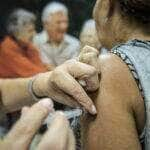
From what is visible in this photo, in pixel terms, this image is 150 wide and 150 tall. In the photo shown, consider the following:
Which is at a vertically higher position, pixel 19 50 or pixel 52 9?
pixel 52 9

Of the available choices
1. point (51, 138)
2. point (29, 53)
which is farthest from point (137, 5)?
point (29, 53)

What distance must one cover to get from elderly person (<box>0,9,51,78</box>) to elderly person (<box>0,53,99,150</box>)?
227cm

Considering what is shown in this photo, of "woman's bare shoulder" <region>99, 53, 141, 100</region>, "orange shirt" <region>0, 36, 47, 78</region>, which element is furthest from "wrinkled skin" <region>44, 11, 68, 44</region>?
"woman's bare shoulder" <region>99, 53, 141, 100</region>

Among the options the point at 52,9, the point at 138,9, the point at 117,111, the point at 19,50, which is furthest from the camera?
the point at 52,9

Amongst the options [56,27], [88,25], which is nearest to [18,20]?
[56,27]

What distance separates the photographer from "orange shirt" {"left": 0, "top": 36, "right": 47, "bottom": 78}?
4298 mm

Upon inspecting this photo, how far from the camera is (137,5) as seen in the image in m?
1.42

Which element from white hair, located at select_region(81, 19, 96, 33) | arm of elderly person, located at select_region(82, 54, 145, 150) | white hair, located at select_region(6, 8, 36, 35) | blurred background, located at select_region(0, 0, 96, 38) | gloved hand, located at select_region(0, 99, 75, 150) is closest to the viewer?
gloved hand, located at select_region(0, 99, 75, 150)

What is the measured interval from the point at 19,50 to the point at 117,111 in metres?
3.22

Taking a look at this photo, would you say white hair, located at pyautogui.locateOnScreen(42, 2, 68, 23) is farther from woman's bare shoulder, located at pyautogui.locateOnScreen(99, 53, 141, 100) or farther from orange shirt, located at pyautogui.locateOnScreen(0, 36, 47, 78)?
woman's bare shoulder, located at pyautogui.locateOnScreen(99, 53, 141, 100)

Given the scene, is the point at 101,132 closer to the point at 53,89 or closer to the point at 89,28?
the point at 53,89

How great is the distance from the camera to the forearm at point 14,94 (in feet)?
5.87

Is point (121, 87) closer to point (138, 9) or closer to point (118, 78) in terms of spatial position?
point (118, 78)

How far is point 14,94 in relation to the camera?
190cm
